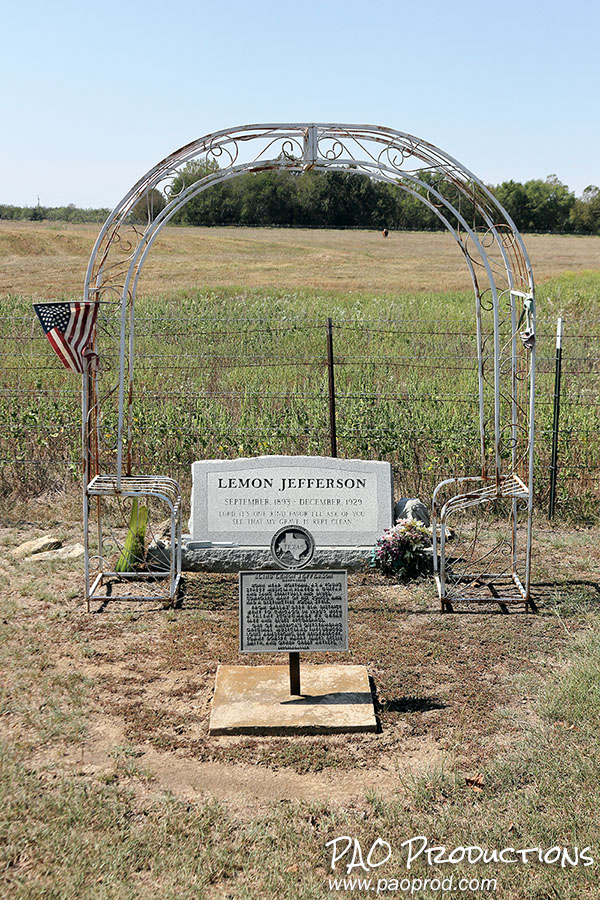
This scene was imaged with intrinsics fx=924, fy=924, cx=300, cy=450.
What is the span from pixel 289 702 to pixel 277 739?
351 mm

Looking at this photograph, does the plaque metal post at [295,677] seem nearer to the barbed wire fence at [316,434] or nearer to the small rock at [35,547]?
the small rock at [35,547]

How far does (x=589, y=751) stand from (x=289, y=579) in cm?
194

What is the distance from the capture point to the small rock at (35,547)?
8625 millimetres

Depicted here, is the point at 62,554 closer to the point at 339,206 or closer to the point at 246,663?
the point at 246,663

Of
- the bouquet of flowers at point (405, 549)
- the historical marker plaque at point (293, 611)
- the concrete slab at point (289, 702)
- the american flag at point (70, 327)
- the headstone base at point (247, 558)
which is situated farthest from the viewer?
the headstone base at point (247, 558)

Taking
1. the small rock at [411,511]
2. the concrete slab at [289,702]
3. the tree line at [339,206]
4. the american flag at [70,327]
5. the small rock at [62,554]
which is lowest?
the concrete slab at [289,702]

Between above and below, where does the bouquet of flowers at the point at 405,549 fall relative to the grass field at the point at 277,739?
above

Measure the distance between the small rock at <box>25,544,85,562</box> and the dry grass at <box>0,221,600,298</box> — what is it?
71.3ft

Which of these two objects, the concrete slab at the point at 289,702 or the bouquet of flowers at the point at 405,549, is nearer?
the concrete slab at the point at 289,702

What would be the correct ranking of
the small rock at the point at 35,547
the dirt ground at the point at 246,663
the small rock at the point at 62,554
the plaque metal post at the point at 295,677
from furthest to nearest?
1. the small rock at the point at 35,547
2. the small rock at the point at 62,554
3. the plaque metal post at the point at 295,677
4. the dirt ground at the point at 246,663

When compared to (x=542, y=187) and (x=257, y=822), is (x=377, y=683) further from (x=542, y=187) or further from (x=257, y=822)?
(x=542, y=187)

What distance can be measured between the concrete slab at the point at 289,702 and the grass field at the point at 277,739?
102 mm

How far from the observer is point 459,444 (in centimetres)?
1012

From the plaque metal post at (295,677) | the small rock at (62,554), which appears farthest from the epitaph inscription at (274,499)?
the plaque metal post at (295,677)
